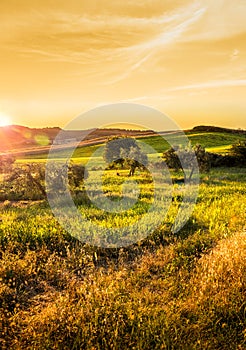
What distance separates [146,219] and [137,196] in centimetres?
730

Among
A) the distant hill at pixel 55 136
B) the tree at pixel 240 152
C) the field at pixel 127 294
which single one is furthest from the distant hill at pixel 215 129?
the field at pixel 127 294

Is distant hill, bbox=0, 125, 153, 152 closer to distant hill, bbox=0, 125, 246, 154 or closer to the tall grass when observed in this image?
distant hill, bbox=0, 125, 246, 154

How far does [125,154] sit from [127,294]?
116 feet

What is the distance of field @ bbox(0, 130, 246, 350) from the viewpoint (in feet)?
16.8

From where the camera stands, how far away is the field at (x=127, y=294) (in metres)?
5.13

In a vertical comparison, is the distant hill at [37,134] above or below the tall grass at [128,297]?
above

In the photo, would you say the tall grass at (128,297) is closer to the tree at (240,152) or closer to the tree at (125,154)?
the tree at (125,154)

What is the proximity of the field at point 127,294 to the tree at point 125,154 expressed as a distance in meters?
27.5

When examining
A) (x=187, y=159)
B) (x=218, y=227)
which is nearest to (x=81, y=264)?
(x=218, y=227)

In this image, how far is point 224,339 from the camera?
5086 millimetres

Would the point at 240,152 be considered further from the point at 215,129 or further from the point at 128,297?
the point at 215,129

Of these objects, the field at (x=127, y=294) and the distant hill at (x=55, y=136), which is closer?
the field at (x=127, y=294)

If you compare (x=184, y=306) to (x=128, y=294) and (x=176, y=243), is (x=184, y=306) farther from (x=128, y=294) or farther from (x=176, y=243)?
(x=176, y=243)

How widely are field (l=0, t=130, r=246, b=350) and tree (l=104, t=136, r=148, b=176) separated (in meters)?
27.5
